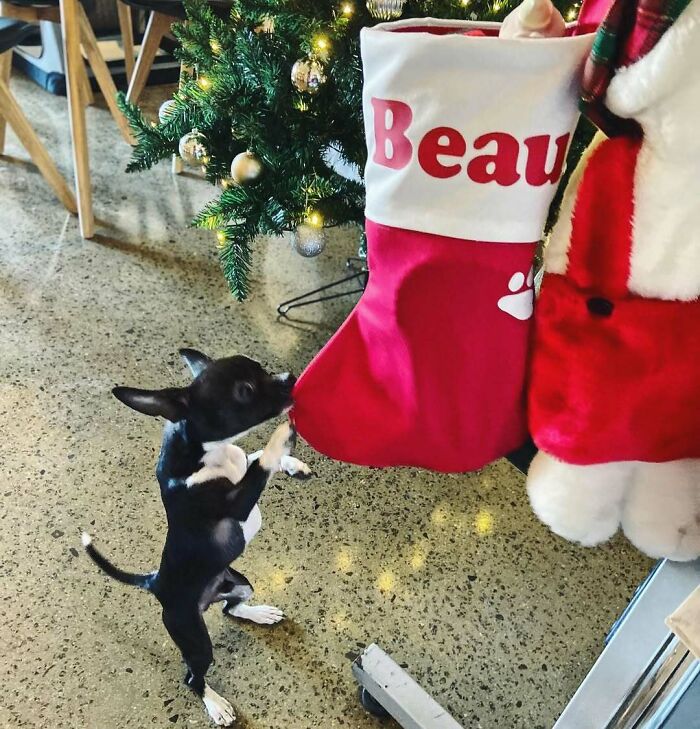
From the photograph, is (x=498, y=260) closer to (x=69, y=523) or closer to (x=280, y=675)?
(x=280, y=675)

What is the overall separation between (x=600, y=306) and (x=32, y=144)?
1.76 metres

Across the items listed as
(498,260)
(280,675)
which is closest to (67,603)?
(280,675)

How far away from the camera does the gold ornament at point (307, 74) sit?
99 cm

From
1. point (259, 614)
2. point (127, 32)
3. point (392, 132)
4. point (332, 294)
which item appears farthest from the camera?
point (127, 32)

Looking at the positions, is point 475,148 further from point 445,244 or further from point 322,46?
point 322,46

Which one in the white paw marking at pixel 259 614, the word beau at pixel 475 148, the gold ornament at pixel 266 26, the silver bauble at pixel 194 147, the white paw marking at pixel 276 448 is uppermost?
the word beau at pixel 475 148

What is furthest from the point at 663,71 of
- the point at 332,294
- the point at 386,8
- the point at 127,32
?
the point at 127,32

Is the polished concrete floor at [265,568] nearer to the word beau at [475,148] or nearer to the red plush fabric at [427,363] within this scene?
the red plush fabric at [427,363]

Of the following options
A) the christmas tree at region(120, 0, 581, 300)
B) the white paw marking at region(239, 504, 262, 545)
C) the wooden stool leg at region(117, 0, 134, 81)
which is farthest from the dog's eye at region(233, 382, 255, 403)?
the wooden stool leg at region(117, 0, 134, 81)

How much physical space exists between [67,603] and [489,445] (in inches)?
32.1

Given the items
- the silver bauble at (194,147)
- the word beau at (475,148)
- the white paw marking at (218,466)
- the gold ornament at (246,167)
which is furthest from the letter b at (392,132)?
the silver bauble at (194,147)

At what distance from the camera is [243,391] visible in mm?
625

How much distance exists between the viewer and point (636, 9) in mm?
392

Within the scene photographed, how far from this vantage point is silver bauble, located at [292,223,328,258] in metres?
1.18
